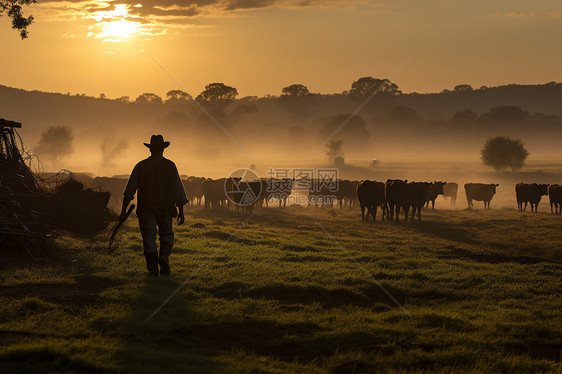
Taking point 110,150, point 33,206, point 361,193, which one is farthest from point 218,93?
point 33,206

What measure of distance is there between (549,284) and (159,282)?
8.05 metres

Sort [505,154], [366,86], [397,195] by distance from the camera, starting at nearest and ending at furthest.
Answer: [397,195], [505,154], [366,86]

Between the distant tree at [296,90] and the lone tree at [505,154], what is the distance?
64.7m

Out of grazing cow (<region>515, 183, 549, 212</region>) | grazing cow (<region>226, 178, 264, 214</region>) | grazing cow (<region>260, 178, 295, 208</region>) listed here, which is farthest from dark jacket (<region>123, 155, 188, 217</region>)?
grazing cow (<region>515, 183, 549, 212</region>)

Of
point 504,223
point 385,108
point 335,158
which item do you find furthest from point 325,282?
point 385,108

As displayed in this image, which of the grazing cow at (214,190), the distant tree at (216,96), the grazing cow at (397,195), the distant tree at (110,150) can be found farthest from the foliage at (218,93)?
the grazing cow at (397,195)

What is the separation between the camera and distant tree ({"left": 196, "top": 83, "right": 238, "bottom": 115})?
110m

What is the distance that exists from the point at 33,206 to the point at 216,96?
98773mm

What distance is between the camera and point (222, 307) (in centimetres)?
882

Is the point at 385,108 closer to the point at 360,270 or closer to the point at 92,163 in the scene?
the point at 92,163

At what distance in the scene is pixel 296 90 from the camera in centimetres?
13125

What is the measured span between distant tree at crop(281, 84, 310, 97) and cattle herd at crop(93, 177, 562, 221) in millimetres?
82993

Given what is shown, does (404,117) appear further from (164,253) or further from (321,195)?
(164,253)

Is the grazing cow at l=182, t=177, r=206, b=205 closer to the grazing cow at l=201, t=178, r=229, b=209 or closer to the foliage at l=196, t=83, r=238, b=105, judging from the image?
the grazing cow at l=201, t=178, r=229, b=209
